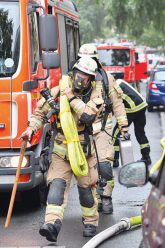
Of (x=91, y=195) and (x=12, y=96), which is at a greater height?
(x=12, y=96)

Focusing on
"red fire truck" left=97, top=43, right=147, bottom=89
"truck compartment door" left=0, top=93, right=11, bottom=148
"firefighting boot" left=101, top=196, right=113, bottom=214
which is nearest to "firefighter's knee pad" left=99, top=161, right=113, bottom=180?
"firefighting boot" left=101, top=196, right=113, bottom=214

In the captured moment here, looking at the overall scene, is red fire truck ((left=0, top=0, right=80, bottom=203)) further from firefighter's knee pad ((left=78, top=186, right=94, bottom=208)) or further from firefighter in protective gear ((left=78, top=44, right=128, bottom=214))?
firefighter's knee pad ((left=78, top=186, right=94, bottom=208))

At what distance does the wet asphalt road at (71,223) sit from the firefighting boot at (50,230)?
1.00 ft

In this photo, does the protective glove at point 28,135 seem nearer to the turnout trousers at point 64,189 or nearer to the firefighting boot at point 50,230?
the turnout trousers at point 64,189

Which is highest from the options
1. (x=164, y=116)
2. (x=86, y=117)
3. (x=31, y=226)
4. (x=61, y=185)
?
(x=86, y=117)

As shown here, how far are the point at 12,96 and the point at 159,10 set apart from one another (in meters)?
21.2

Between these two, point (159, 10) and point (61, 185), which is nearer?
point (61, 185)

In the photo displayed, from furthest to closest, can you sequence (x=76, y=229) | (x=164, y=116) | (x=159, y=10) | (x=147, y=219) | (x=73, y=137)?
(x=159, y=10), (x=164, y=116), (x=76, y=229), (x=73, y=137), (x=147, y=219)

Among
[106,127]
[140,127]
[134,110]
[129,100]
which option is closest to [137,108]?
[134,110]

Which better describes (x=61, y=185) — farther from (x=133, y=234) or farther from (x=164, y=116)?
(x=164, y=116)

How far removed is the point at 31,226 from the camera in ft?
28.0

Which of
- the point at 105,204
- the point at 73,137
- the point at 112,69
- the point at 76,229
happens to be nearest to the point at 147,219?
the point at 73,137

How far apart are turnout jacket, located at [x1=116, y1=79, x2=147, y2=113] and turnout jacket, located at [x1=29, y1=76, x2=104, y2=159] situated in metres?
3.62

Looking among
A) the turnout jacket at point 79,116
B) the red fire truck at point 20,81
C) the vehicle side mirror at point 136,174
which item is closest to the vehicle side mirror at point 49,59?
the red fire truck at point 20,81
